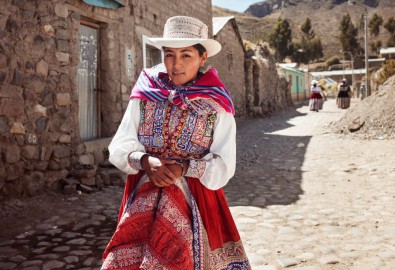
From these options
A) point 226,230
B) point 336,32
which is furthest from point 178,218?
point 336,32

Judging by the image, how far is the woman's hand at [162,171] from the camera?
1.99 metres

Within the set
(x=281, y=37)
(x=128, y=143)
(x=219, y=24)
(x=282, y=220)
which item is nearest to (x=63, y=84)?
(x=282, y=220)

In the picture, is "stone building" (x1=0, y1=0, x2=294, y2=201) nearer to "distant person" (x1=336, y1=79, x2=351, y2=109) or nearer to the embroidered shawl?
the embroidered shawl

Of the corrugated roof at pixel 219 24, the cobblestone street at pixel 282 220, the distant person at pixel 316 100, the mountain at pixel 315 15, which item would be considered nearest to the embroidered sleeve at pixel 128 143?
the cobblestone street at pixel 282 220

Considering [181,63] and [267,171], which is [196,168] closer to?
[181,63]

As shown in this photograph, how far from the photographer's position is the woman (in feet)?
6.59

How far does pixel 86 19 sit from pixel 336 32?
123976 millimetres

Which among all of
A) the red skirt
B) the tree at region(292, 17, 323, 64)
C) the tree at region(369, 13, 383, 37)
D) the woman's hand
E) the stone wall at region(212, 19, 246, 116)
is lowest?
the red skirt

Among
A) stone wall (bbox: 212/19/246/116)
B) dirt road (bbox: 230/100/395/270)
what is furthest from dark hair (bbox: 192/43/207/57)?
stone wall (bbox: 212/19/246/116)

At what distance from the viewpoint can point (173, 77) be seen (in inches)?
87.4

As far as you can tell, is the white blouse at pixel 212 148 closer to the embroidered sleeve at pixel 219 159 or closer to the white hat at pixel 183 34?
the embroidered sleeve at pixel 219 159

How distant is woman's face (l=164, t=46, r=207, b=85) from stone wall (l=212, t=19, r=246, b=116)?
12.9 meters

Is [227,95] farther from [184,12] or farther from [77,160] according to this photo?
[184,12]

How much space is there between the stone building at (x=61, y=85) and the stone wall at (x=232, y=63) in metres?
7.55
